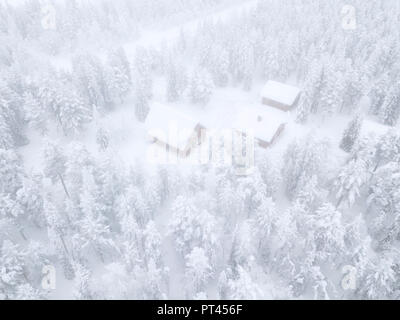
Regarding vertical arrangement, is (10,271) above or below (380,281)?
above

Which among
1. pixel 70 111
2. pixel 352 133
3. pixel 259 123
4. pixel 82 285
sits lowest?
pixel 82 285

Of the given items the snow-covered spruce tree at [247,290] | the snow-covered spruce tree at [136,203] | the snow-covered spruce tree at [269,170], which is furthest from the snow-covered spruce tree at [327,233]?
the snow-covered spruce tree at [136,203]

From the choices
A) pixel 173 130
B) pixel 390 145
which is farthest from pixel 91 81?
pixel 390 145

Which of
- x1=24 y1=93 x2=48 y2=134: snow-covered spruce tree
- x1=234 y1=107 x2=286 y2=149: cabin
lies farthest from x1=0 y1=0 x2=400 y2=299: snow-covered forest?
x1=234 y1=107 x2=286 y2=149: cabin

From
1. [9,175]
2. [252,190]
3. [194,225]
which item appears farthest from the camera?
[9,175]

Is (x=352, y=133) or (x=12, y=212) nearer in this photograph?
(x=12, y=212)

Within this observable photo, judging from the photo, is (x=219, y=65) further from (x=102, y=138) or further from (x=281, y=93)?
(x=102, y=138)


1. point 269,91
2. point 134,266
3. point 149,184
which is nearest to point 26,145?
point 149,184
